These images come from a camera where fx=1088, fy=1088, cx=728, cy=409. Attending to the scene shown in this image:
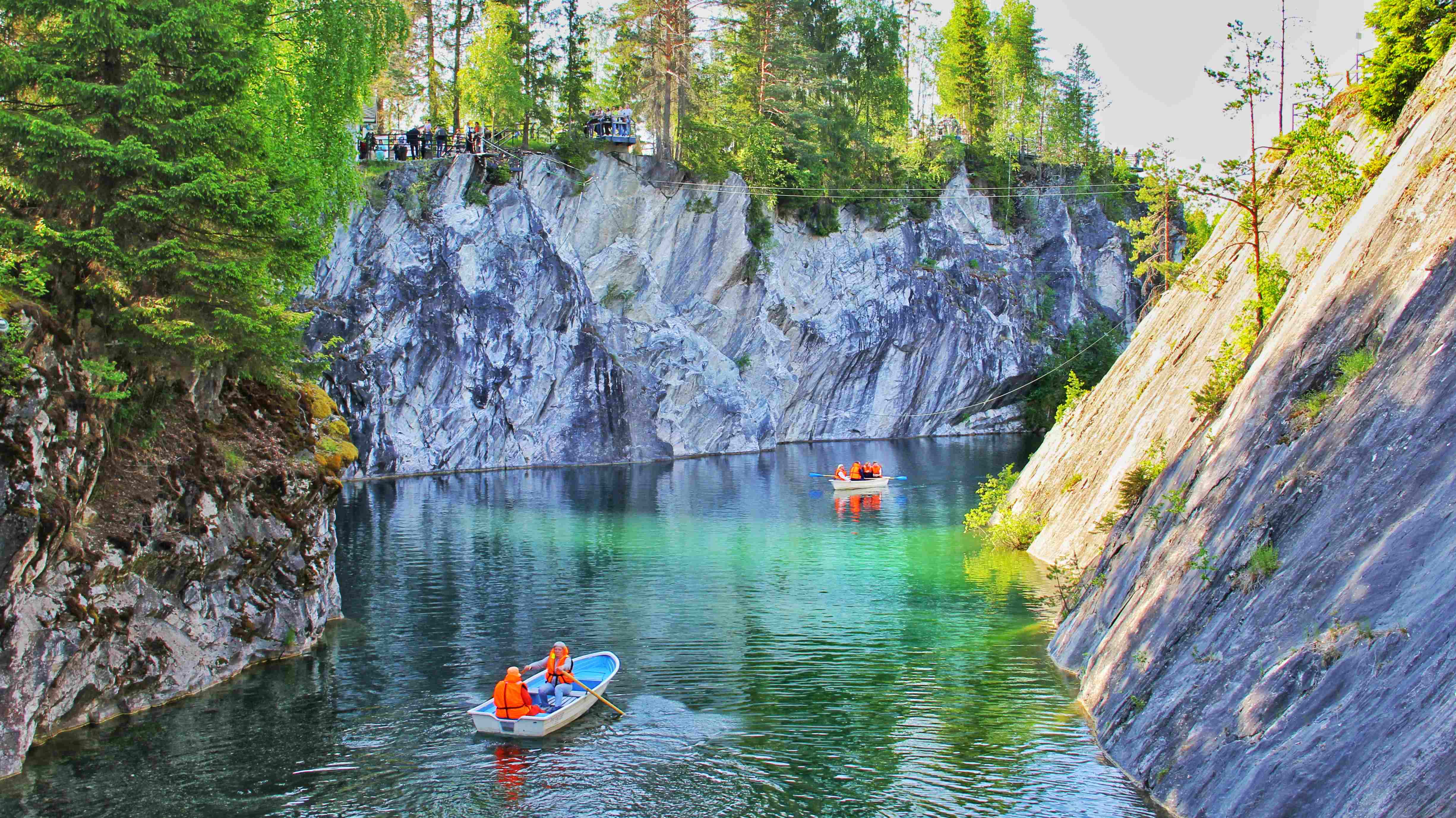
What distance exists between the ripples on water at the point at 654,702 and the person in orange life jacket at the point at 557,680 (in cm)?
62

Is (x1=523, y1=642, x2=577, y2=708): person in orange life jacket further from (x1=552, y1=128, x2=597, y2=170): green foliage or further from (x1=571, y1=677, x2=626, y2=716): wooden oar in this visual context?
(x1=552, y1=128, x2=597, y2=170): green foliage

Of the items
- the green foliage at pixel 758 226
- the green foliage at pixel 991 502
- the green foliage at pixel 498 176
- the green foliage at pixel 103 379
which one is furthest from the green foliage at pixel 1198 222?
the green foliage at pixel 103 379

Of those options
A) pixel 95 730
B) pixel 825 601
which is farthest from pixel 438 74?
pixel 95 730

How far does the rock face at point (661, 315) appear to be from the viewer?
2194 inches

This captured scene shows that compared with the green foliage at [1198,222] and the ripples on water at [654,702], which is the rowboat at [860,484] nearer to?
the ripples on water at [654,702]

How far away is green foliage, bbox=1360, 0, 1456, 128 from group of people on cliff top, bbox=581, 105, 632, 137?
49855mm

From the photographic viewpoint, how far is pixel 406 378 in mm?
55594

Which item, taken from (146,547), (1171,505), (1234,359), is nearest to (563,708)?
(146,547)

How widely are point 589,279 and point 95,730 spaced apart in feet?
167

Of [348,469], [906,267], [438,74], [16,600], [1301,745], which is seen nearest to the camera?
[1301,745]

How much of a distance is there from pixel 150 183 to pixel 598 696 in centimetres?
1167

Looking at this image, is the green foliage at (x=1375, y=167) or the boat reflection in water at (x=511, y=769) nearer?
the boat reflection in water at (x=511, y=769)

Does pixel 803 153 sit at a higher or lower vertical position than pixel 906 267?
higher

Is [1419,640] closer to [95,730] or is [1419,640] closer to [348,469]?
[95,730]
